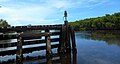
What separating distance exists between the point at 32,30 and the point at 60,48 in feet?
6.88

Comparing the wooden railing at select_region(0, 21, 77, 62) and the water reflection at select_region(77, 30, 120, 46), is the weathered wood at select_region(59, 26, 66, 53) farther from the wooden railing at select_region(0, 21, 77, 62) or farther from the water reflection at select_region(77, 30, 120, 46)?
the water reflection at select_region(77, 30, 120, 46)

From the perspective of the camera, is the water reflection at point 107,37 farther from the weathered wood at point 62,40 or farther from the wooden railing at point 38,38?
the weathered wood at point 62,40

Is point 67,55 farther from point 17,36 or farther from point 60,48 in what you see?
point 17,36

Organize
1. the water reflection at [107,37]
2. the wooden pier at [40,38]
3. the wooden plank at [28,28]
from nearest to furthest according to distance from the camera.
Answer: the wooden pier at [40,38]
the wooden plank at [28,28]
the water reflection at [107,37]

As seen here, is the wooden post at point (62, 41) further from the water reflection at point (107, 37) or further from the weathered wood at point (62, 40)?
the water reflection at point (107, 37)

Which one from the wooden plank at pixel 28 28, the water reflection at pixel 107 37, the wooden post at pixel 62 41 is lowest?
the water reflection at pixel 107 37

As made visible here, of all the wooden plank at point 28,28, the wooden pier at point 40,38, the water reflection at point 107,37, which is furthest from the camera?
the water reflection at point 107,37

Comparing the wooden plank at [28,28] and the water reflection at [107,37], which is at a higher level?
the wooden plank at [28,28]

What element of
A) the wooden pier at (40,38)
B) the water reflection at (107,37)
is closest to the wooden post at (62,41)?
the wooden pier at (40,38)

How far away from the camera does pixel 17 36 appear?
40.4 ft

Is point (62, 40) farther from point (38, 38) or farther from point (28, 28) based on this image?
point (28, 28)

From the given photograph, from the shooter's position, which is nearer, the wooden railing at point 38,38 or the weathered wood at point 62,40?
the wooden railing at point 38,38

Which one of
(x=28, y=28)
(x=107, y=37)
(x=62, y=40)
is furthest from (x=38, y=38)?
(x=107, y=37)

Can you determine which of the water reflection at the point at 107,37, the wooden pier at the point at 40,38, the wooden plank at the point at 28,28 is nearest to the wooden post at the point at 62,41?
the wooden pier at the point at 40,38
